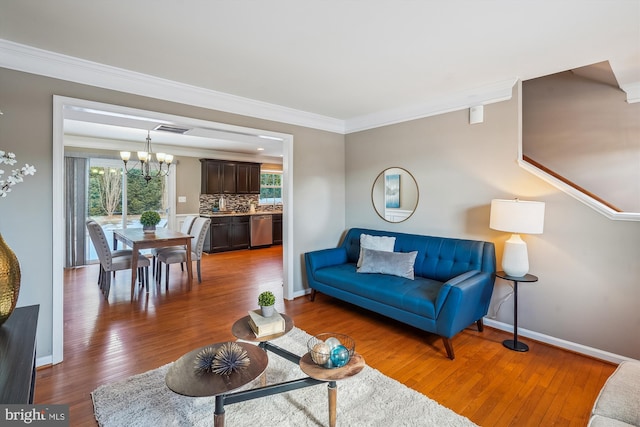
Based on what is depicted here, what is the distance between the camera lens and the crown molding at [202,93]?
2.37m

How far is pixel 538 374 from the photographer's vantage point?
235cm

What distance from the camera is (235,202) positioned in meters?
8.01

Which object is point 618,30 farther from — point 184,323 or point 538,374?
point 184,323

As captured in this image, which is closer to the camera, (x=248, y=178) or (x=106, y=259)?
(x=106, y=259)

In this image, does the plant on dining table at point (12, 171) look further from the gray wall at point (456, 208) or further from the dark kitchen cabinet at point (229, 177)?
the dark kitchen cabinet at point (229, 177)

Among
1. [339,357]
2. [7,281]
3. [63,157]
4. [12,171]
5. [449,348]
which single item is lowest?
[449,348]

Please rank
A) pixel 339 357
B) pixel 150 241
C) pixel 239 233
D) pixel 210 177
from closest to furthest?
pixel 339 357 < pixel 150 241 < pixel 210 177 < pixel 239 233

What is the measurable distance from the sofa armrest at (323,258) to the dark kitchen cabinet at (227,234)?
151 inches

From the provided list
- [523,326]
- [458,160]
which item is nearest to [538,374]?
[523,326]

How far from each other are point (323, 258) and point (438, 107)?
228 cm

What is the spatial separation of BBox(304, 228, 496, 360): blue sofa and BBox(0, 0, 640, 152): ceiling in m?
1.72

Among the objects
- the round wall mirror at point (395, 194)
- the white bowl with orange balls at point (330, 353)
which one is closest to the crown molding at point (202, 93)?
the round wall mirror at point (395, 194)

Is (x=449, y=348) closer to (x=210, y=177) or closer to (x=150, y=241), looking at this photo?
(x=150, y=241)

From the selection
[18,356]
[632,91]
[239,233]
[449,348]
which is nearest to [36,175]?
[18,356]
